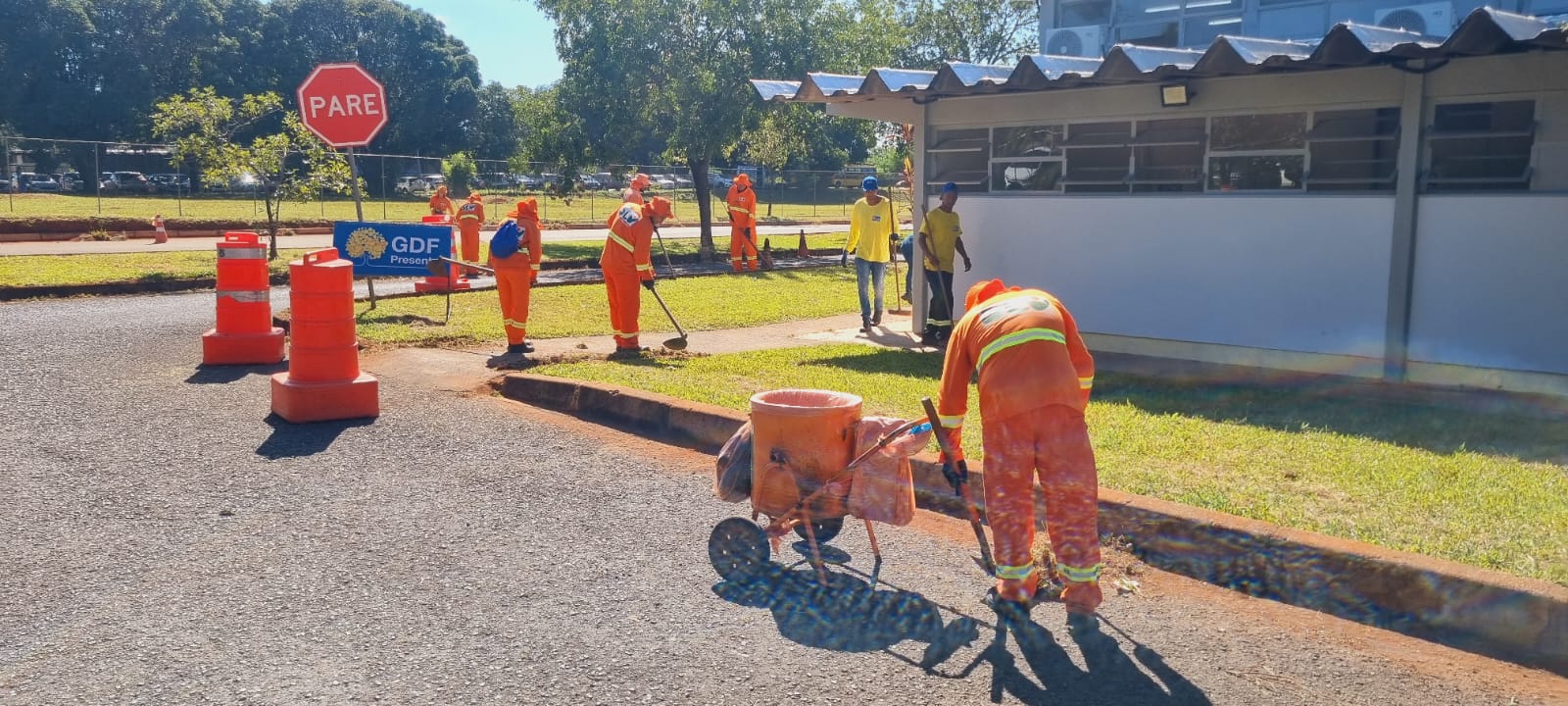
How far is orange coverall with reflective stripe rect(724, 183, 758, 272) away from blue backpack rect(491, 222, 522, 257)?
401 inches

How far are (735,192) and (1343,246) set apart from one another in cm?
1328

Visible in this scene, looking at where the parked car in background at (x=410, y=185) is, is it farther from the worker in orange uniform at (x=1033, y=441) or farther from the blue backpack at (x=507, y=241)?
the worker in orange uniform at (x=1033, y=441)

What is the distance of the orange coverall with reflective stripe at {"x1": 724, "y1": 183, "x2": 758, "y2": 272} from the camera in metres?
22.3

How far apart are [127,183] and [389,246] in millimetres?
37336

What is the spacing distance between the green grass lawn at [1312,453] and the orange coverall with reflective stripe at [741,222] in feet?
37.8

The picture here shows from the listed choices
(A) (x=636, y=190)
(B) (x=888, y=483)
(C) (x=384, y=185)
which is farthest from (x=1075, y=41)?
(C) (x=384, y=185)

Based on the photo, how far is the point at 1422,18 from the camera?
525 inches

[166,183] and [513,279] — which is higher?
[166,183]

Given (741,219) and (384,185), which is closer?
(741,219)

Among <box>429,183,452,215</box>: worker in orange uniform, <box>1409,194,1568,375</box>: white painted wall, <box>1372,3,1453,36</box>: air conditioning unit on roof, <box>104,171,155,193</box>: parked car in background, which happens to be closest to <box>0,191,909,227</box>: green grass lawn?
<box>104,171,155,193</box>: parked car in background

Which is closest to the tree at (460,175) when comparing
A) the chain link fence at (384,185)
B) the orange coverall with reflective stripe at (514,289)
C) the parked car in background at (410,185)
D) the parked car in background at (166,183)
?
the chain link fence at (384,185)

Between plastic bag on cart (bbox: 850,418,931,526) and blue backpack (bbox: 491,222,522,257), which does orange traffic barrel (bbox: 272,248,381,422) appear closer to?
blue backpack (bbox: 491,222,522,257)

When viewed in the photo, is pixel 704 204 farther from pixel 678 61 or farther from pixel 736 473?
pixel 736 473

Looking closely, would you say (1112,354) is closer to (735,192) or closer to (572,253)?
(735,192)
